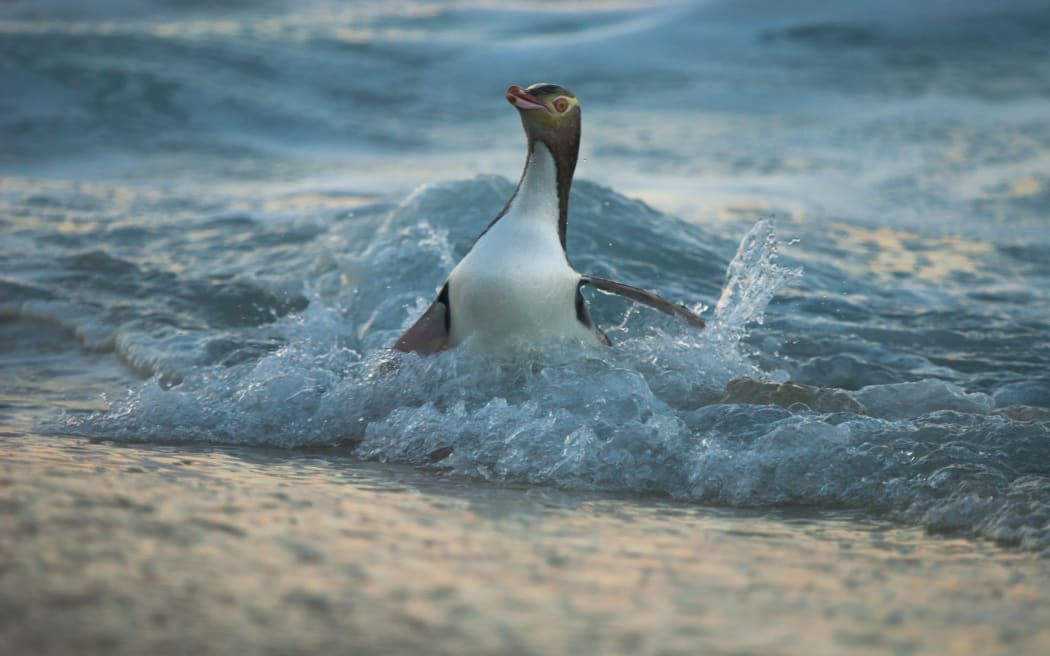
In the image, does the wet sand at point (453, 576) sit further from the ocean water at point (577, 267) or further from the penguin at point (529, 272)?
the penguin at point (529, 272)

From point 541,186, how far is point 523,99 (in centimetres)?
29

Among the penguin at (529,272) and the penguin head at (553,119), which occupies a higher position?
the penguin head at (553,119)

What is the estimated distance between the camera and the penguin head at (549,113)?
3920mm

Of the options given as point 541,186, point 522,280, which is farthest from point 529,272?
point 541,186

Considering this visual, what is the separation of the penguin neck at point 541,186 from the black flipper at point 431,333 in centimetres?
37

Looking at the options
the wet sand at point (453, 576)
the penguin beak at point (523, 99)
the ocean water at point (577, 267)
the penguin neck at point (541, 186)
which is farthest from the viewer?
the penguin neck at point (541, 186)

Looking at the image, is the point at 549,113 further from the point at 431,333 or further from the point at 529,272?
the point at 431,333

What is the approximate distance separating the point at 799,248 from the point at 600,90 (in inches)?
296

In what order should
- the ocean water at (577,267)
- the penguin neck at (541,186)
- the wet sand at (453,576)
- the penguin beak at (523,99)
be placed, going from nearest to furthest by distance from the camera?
1. the wet sand at (453,576)
2. the ocean water at (577,267)
3. the penguin beak at (523,99)
4. the penguin neck at (541,186)

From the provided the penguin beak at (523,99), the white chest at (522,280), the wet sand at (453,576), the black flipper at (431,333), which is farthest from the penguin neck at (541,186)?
the wet sand at (453,576)

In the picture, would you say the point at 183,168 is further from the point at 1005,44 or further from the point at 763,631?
the point at 1005,44

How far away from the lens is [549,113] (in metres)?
3.96

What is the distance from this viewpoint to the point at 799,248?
750 centimetres

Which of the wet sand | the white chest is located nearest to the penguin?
the white chest
